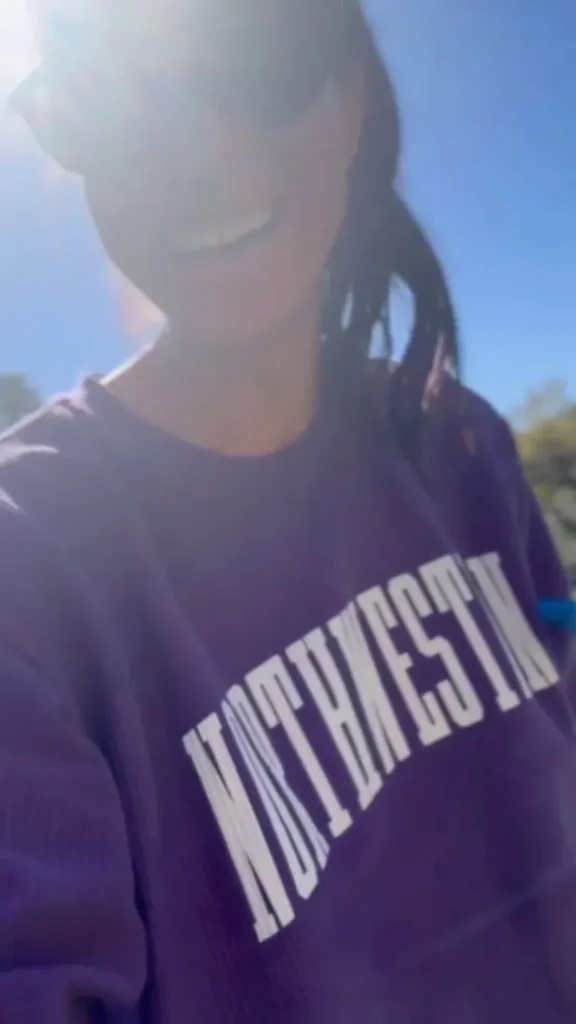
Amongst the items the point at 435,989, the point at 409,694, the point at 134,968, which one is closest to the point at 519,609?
the point at 409,694

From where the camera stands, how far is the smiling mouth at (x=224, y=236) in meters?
0.46

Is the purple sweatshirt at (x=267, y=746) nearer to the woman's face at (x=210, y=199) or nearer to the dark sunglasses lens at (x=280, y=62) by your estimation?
the woman's face at (x=210, y=199)

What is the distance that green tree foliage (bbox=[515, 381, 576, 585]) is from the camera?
1233 mm

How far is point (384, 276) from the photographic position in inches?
24.2

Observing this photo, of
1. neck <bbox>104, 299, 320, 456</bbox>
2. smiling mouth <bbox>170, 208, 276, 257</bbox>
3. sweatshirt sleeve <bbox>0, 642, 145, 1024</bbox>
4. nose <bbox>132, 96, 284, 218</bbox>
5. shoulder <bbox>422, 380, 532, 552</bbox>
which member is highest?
nose <bbox>132, 96, 284, 218</bbox>

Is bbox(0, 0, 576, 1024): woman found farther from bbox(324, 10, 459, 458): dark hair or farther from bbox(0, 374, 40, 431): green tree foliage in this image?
bbox(0, 374, 40, 431): green tree foliage

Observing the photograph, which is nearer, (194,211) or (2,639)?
(2,639)

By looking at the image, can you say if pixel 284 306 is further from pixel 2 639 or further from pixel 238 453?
pixel 2 639

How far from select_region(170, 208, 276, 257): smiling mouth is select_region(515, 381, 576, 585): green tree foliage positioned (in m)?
0.69

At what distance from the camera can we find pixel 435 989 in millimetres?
424

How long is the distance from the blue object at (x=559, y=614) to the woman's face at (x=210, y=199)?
28 cm

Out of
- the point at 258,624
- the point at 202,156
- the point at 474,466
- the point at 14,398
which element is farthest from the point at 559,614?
the point at 14,398

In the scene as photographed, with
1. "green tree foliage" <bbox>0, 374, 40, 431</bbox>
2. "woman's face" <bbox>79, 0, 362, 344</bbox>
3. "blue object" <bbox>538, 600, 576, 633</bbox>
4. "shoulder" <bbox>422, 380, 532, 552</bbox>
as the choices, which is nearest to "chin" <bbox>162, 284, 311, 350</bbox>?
"woman's face" <bbox>79, 0, 362, 344</bbox>

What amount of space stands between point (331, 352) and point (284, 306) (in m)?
0.10
